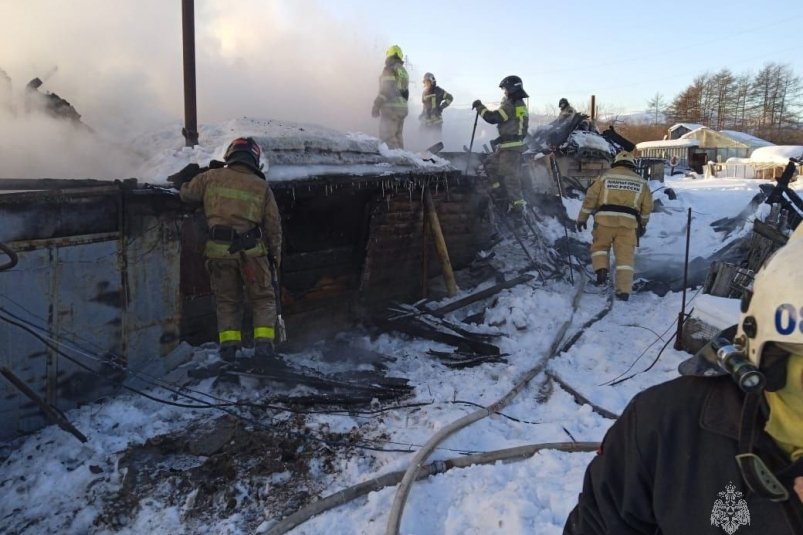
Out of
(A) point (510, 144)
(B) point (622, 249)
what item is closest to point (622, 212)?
(B) point (622, 249)

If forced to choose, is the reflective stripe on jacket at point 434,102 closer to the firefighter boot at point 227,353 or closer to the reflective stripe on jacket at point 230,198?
the reflective stripe on jacket at point 230,198

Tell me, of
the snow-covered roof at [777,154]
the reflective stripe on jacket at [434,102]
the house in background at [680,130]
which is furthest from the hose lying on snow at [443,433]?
the house in background at [680,130]

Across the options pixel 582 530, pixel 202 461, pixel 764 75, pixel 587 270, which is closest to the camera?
pixel 582 530

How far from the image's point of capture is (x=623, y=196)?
24.0ft

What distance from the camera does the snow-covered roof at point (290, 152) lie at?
5449 mm

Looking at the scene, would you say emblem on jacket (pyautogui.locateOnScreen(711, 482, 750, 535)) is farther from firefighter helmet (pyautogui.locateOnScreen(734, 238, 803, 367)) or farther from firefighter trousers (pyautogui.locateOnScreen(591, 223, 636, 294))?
firefighter trousers (pyautogui.locateOnScreen(591, 223, 636, 294))

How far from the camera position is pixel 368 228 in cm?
647

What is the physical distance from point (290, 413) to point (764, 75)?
235ft

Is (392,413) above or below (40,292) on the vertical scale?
below

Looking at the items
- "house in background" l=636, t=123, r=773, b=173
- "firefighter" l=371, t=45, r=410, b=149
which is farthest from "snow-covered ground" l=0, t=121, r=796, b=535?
"house in background" l=636, t=123, r=773, b=173

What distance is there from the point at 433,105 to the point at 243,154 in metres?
7.78

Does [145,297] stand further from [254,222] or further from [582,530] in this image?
[582,530]

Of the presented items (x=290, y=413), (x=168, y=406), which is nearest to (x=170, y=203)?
(x=168, y=406)

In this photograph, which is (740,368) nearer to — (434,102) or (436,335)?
(436,335)
